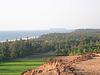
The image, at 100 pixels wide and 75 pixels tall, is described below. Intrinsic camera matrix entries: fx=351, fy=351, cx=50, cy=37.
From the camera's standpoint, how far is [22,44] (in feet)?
308

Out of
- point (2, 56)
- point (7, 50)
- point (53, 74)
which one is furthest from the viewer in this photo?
point (7, 50)

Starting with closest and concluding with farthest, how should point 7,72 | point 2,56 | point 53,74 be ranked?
point 53,74
point 7,72
point 2,56

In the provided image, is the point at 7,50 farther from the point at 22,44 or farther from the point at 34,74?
the point at 34,74

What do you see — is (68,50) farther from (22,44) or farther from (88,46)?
(22,44)

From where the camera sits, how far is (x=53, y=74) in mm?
30625

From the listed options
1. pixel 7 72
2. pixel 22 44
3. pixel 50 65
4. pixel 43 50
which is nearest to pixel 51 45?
pixel 43 50

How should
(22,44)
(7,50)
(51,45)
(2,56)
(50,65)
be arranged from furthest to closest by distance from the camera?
(51,45) < (22,44) < (7,50) < (2,56) < (50,65)

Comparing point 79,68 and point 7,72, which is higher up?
point 79,68

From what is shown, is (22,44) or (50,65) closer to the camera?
(50,65)

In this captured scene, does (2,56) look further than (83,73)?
Yes

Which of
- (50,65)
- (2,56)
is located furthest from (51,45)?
(50,65)

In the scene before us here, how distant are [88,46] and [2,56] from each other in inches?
883

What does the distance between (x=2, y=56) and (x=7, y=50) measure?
7.03m

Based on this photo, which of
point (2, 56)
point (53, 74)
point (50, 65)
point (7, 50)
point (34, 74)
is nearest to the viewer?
point (53, 74)
